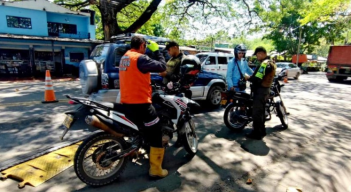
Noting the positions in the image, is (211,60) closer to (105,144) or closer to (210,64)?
(210,64)

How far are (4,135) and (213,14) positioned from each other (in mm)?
15678

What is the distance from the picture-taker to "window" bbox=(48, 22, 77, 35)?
2180cm

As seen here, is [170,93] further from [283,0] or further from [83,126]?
[283,0]

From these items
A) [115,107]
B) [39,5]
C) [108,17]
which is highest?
[39,5]

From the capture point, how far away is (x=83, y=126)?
5109 mm

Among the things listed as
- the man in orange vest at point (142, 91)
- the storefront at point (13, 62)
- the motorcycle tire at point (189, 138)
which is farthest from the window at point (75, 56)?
the man in orange vest at point (142, 91)

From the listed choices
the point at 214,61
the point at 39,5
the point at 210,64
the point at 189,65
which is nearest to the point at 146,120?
the point at 189,65

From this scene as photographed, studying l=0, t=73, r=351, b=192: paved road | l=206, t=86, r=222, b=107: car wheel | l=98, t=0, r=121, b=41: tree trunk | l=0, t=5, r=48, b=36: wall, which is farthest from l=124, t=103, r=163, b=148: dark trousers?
l=0, t=5, r=48, b=36: wall

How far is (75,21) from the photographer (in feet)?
75.2

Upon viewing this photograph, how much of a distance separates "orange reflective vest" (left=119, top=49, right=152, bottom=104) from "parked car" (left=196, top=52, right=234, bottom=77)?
846 centimetres

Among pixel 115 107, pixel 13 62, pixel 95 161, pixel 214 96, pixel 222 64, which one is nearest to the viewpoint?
pixel 95 161

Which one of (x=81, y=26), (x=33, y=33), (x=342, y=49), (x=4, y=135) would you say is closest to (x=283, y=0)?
(x=342, y=49)

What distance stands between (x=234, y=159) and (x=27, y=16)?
22776mm

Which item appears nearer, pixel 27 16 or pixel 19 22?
pixel 19 22
